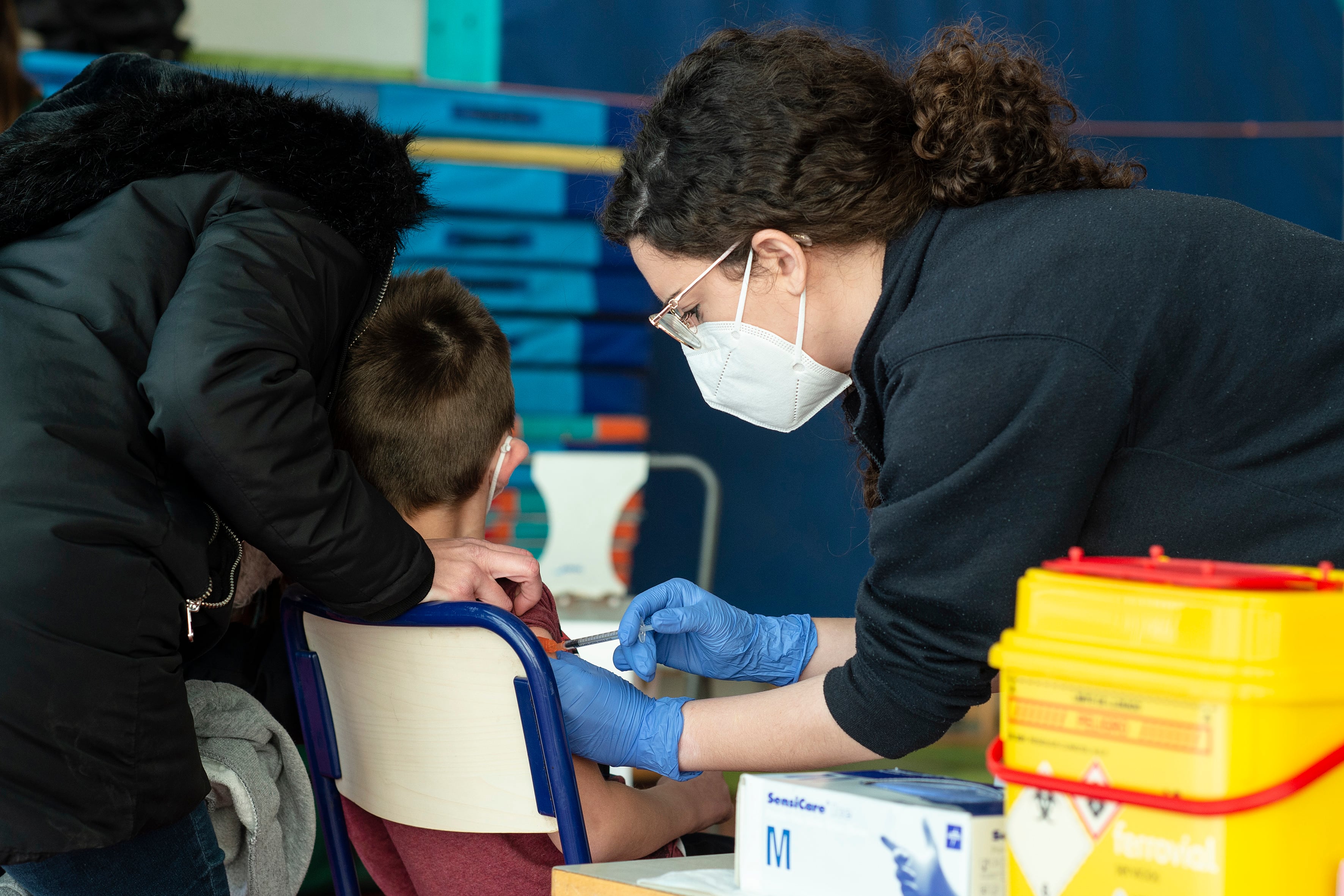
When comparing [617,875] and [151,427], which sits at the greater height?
[151,427]

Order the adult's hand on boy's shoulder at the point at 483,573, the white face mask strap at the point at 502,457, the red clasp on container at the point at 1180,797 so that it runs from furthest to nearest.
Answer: the white face mask strap at the point at 502,457 → the adult's hand on boy's shoulder at the point at 483,573 → the red clasp on container at the point at 1180,797

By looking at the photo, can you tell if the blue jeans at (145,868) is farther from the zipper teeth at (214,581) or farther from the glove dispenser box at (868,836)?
the glove dispenser box at (868,836)

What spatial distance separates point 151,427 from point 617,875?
513mm

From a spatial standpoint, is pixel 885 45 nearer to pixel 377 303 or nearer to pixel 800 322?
pixel 800 322

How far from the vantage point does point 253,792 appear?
1.15 metres

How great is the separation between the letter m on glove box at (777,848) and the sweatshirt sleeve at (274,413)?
0.43m

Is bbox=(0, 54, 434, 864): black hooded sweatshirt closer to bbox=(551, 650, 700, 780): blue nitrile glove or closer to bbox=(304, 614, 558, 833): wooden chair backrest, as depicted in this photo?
bbox=(304, 614, 558, 833): wooden chair backrest

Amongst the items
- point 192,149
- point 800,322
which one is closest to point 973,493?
point 800,322

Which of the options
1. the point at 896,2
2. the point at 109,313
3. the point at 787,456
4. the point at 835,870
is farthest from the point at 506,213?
the point at 835,870

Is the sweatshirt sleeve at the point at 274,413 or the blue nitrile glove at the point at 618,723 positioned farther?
the blue nitrile glove at the point at 618,723

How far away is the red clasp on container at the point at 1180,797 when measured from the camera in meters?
0.56

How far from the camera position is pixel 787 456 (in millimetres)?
3227

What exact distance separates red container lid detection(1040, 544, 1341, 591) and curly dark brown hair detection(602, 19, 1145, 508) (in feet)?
1.63

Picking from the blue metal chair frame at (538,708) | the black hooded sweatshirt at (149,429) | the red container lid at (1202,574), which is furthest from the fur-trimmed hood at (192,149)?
the red container lid at (1202,574)
